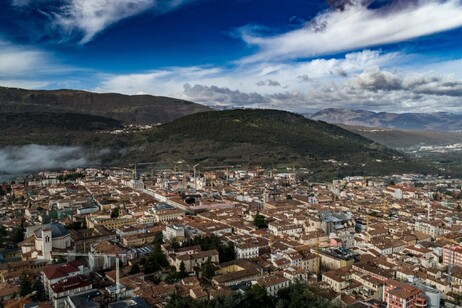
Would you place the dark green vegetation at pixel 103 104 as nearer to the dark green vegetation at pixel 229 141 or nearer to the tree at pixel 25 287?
the dark green vegetation at pixel 229 141

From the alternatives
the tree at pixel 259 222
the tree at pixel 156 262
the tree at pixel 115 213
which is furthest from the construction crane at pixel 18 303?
the tree at pixel 259 222

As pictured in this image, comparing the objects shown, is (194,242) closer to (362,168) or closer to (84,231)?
(84,231)

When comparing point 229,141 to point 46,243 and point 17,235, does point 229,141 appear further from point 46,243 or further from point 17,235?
point 46,243

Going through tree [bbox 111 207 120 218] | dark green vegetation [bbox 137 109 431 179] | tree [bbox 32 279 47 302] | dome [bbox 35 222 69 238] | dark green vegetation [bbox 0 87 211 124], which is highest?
dark green vegetation [bbox 0 87 211 124]

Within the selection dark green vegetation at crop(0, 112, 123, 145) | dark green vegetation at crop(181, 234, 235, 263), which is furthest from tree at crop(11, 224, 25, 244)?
dark green vegetation at crop(0, 112, 123, 145)

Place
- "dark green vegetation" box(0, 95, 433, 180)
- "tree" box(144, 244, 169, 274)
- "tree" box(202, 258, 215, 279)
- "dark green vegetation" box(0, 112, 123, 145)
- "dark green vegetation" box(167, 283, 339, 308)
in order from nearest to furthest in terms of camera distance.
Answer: "dark green vegetation" box(167, 283, 339, 308)
"tree" box(202, 258, 215, 279)
"tree" box(144, 244, 169, 274)
"dark green vegetation" box(0, 95, 433, 180)
"dark green vegetation" box(0, 112, 123, 145)

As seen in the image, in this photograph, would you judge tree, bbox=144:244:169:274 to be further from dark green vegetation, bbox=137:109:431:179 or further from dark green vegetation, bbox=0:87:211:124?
dark green vegetation, bbox=0:87:211:124

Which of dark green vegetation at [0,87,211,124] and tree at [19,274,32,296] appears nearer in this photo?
Result: tree at [19,274,32,296]
